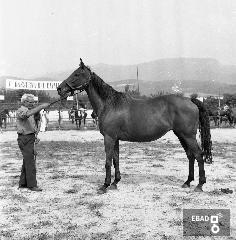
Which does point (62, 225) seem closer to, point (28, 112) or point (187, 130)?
point (28, 112)

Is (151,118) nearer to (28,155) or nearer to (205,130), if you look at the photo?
(205,130)

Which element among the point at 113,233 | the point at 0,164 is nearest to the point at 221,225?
the point at 113,233

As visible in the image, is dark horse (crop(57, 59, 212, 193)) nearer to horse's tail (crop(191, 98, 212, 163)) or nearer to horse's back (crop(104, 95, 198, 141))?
horse's back (crop(104, 95, 198, 141))

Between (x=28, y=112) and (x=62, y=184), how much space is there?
5.84ft

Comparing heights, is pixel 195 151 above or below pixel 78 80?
below

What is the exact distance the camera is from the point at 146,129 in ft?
23.5

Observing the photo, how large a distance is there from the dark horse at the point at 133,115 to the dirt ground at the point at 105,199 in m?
0.57

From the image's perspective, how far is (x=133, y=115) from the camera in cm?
717

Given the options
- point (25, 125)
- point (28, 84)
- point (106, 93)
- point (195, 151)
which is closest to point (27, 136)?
point (25, 125)

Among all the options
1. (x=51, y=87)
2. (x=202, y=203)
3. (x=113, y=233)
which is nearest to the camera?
(x=113, y=233)

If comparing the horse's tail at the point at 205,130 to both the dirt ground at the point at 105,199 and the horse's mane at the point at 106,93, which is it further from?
the horse's mane at the point at 106,93

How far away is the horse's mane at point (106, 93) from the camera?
23.9ft

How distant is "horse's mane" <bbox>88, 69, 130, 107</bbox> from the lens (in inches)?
287

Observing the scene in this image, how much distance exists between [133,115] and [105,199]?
171cm
